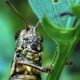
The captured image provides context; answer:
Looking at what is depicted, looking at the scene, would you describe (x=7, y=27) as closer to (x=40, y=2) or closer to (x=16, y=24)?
(x=16, y=24)

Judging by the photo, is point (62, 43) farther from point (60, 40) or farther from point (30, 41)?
point (30, 41)

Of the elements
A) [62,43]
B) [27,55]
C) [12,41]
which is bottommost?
[12,41]

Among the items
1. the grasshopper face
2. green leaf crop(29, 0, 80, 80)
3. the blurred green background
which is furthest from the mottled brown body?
the blurred green background

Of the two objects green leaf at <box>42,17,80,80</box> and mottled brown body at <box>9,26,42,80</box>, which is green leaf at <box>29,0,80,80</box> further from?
mottled brown body at <box>9,26,42,80</box>

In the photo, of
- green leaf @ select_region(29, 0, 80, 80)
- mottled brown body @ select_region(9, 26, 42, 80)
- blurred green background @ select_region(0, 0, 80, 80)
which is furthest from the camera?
blurred green background @ select_region(0, 0, 80, 80)

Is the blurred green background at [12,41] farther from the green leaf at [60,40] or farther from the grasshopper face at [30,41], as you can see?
the green leaf at [60,40]

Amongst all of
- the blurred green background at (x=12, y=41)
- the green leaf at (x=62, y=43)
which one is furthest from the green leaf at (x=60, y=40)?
the blurred green background at (x=12, y=41)

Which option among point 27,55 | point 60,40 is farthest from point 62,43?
point 27,55

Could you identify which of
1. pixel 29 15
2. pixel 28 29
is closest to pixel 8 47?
pixel 29 15
